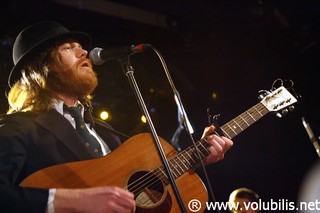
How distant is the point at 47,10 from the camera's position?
15.4 feet

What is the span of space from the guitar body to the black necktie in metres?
0.27

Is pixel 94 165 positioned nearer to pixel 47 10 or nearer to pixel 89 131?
pixel 89 131

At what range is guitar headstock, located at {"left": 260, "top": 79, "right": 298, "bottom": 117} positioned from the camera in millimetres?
2822

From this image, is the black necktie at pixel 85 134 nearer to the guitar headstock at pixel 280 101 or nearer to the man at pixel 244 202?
the guitar headstock at pixel 280 101

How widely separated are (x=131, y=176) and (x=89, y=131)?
0.62 m

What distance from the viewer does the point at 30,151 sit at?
204 cm

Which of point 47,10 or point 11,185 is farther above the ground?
point 47,10

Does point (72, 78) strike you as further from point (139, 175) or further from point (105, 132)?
point (139, 175)

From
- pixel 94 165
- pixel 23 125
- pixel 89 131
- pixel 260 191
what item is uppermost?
pixel 23 125

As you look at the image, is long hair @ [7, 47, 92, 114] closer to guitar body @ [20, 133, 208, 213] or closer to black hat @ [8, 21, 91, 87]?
black hat @ [8, 21, 91, 87]

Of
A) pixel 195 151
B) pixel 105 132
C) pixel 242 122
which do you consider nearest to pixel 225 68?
pixel 242 122

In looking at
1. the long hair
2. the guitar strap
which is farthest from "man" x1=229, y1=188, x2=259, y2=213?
the long hair

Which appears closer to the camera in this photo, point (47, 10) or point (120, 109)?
point (47, 10)

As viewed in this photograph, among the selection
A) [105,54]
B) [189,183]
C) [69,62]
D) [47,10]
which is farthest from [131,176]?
[47,10]
